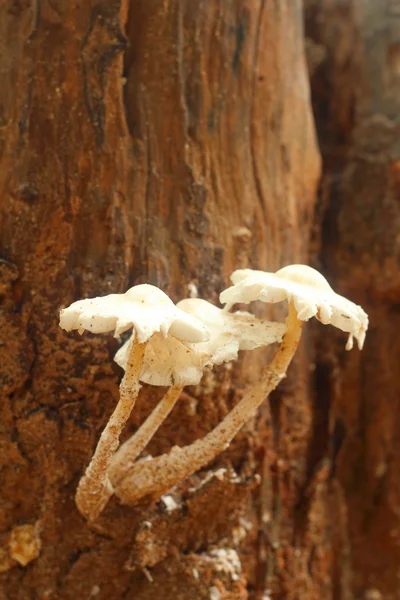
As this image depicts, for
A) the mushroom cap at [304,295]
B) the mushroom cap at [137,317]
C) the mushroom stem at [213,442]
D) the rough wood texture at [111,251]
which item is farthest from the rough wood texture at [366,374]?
the mushroom cap at [137,317]

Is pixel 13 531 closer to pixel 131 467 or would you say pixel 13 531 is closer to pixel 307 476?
pixel 131 467

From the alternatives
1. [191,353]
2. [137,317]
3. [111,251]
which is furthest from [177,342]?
[111,251]

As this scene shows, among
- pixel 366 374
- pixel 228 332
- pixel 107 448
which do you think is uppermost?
pixel 228 332

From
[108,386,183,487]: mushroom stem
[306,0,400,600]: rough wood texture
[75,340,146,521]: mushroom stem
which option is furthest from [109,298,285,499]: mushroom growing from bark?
[306,0,400,600]: rough wood texture

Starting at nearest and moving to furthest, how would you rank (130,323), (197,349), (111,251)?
(130,323) → (197,349) → (111,251)

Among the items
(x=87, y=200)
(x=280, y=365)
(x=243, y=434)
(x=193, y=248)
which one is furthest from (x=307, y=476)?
(x=87, y=200)

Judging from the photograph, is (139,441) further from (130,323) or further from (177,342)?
(130,323)

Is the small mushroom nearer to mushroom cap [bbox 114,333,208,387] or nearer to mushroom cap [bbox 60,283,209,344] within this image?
mushroom cap [bbox 60,283,209,344]
